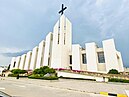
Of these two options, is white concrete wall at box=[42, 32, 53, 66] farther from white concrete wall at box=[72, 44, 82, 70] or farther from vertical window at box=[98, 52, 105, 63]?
vertical window at box=[98, 52, 105, 63]

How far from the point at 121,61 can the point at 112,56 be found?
9.97 metres

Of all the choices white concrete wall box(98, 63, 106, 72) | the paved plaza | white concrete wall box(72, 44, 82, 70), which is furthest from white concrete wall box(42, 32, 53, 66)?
the paved plaza

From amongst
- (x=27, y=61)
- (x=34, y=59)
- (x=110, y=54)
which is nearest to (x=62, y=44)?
(x=34, y=59)

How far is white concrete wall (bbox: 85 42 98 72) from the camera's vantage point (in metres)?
31.7

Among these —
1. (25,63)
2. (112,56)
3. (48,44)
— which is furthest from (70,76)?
(25,63)

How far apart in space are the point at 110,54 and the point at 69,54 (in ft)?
40.9

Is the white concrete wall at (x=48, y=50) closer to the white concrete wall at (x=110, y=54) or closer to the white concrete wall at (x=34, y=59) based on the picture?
the white concrete wall at (x=34, y=59)

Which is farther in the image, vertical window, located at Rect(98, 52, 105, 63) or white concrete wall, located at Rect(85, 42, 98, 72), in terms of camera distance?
vertical window, located at Rect(98, 52, 105, 63)

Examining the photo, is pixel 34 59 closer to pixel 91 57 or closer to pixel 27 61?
pixel 27 61

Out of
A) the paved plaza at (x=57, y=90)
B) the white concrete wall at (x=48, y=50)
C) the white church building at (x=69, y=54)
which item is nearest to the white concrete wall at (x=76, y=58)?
the white church building at (x=69, y=54)

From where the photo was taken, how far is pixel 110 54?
30156 millimetres

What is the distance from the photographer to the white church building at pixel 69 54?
30.7 meters

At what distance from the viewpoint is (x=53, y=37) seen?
135 ft

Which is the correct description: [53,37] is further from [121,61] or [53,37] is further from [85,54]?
[121,61]
